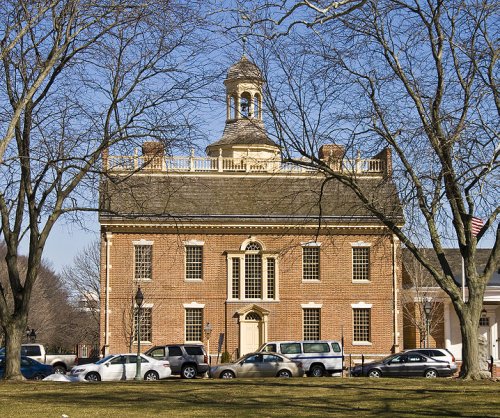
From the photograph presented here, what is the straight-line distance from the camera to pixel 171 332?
5012 centimetres

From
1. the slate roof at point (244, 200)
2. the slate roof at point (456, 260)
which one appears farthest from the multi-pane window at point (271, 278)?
the slate roof at point (456, 260)

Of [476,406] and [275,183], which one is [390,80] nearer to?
[476,406]

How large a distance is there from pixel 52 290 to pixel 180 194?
182ft

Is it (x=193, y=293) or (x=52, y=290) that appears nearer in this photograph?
(x=193, y=293)

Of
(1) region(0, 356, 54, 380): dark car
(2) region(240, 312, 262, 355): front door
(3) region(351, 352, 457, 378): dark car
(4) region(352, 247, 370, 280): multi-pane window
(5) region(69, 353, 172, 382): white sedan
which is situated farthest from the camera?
(4) region(352, 247, 370, 280): multi-pane window

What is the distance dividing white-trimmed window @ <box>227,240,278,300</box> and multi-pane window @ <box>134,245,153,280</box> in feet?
14.2

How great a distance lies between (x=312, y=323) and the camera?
5097 cm

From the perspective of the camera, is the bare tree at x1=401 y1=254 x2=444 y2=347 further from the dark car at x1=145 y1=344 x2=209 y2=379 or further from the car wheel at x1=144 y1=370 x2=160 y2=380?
the car wheel at x1=144 y1=370 x2=160 y2=380

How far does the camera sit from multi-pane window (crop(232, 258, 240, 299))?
51.2m

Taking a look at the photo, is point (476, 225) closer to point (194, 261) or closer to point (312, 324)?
point (312, 324)

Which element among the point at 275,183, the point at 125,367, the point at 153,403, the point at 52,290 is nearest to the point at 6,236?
the point at 153,403

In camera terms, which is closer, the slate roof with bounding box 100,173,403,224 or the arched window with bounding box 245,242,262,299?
the slate roof with bounding box 100,173,403,224

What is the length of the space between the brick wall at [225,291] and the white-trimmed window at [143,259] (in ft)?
0.89

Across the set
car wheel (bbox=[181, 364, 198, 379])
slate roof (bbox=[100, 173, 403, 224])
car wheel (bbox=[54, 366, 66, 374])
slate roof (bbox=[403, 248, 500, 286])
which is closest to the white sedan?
car wheel (bbox=[181, 364, 198, 379])
